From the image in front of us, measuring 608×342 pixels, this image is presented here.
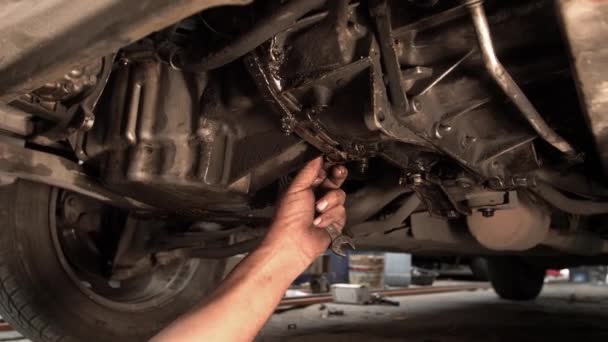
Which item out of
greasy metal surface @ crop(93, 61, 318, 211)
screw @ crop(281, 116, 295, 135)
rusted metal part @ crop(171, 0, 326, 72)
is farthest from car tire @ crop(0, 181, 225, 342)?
rusted metal part @ crop(171, 0, 326, 72)

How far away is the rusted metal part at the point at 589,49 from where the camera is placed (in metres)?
0.60

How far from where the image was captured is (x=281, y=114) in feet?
3.24

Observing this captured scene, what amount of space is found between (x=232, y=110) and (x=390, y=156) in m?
0.39

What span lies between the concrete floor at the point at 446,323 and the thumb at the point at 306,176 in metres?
1.06

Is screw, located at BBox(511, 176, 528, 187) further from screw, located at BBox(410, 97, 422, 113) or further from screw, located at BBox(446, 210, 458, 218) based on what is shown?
screw, located at BBox(410, 97, 422, 113)

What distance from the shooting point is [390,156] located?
1.09 metres

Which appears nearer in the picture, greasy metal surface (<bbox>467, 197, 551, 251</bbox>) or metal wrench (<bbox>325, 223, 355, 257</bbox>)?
metal wrench (<bbox>325, 223, 355, 257</bbox>)

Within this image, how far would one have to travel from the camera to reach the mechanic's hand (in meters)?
1.08

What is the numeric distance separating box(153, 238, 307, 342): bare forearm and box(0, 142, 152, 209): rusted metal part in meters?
0.54

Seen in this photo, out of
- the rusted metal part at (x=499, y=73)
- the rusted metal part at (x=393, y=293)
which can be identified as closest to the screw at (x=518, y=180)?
the rusted metal part at (x=499, y=73)

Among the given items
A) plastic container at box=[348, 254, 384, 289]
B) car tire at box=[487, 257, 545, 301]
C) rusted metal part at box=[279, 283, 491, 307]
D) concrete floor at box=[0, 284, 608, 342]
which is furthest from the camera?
plastic container at box=[348, 254, 384, 289]

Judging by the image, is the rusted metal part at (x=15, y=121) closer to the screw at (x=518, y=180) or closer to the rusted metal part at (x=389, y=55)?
the rusted metal part at (x=389, y=55)

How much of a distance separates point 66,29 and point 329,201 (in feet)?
2.36

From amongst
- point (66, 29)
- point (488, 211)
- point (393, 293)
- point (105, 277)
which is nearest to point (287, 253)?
point (66, 29)
